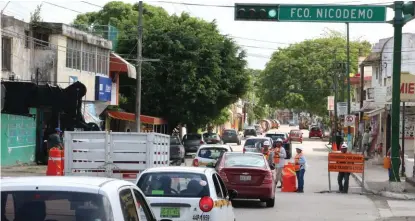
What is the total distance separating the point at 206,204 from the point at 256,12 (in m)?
11.5

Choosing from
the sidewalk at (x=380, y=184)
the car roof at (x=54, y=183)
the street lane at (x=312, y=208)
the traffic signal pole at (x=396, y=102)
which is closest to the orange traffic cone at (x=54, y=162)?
the street lane at (x=312, y=208)

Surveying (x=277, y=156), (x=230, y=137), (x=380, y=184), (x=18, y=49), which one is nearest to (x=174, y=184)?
(x=277, y=156)

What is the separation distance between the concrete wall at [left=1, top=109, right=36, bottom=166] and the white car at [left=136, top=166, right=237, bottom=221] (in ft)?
62.1

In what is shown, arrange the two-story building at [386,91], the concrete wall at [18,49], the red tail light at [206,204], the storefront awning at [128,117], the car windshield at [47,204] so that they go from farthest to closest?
1. the storefront awning at [128,117]
2. the two-story building at [386,91]
3. the concrete wall at [18,49]
4. the red tail light at [206,204]
5. the car windshield at [47,204]

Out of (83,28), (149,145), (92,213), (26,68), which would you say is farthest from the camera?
(83,28)

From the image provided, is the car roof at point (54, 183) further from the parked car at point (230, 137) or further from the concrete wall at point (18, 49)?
the parked car at point (230, 137)

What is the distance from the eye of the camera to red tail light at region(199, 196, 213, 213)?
12211 mm

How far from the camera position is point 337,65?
3250 inches

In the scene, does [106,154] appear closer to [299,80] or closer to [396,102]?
[396,102]

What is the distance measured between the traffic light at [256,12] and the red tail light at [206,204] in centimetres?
1117

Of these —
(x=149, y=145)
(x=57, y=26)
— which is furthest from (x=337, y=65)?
(x=149, y=145)

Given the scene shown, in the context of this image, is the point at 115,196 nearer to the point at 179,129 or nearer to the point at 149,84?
the point at 149,84

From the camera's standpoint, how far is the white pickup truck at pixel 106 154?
21.0 m

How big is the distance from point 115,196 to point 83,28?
124 ft
